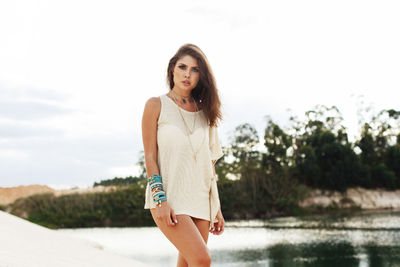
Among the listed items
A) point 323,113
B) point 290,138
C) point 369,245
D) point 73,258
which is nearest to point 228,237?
point 369,245

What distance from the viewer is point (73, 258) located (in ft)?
13.2

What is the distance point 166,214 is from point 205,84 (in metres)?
0.59

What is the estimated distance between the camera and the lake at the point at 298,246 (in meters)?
9.21

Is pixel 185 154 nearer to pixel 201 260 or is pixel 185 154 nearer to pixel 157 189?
pixel 157 189

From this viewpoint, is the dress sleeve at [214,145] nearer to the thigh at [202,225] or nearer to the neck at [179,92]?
the neck at [179,92]

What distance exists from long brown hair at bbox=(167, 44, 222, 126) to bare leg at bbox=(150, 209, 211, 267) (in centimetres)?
48

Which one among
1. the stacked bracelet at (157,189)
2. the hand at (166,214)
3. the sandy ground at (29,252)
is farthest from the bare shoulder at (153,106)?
the sandy ground at (29,252)

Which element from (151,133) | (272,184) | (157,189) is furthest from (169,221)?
(272,184)

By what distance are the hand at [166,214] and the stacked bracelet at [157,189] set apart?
0.06 feet

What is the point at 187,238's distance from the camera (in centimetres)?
A: 165

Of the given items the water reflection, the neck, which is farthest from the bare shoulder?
the water reflection

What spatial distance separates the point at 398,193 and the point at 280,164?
586 cm

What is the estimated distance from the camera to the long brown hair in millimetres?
1905

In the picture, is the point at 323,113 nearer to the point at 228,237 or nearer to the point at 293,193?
the point at 293,193
